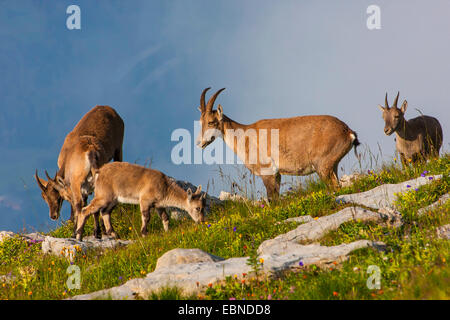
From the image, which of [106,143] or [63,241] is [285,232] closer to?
[63,241]

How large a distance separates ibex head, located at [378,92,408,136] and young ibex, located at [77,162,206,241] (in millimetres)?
7443

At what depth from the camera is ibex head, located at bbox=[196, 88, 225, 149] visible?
14.2 meters

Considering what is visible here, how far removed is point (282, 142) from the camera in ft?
43.6

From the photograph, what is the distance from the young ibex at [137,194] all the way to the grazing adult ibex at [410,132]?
25.0 feet

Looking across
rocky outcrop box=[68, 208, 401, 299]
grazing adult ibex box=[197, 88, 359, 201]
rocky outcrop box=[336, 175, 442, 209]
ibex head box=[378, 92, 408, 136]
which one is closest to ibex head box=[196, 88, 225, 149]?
grazing adult ibex box=[197, 88, 359, 201]

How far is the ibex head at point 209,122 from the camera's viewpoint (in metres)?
14.2

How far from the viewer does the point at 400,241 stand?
21.2 feet

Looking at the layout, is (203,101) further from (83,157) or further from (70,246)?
(70,246)

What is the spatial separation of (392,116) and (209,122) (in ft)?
21.1

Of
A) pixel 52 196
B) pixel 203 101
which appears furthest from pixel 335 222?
pixel 52 196

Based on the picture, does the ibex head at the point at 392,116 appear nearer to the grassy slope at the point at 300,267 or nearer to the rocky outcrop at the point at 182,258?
the grassy slope at the point at 300,267

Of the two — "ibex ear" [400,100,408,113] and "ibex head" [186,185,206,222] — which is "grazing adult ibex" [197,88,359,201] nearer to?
"ibex head" [186,185,206,222]

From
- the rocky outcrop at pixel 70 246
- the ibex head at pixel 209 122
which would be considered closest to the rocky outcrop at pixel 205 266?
the rocky outcrop at pixel 70 246
